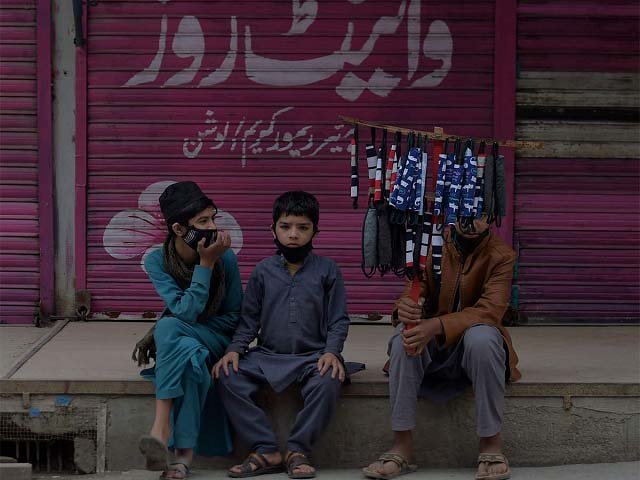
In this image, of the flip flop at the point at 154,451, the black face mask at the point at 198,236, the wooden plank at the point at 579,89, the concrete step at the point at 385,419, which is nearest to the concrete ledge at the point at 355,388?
the concrete step at the point at 385,419

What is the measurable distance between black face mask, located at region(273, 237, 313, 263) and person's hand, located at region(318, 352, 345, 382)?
515mm

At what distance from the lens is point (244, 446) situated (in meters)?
5.32

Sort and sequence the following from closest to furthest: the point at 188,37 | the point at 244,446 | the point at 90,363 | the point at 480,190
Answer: the point at 480,190 → the point at 244,446 → the point at 90,363 → the point at 188,37

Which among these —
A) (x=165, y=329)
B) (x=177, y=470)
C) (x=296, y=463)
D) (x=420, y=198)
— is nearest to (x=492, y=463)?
(x=296, y=463)

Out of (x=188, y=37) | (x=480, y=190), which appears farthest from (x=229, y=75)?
(x=480, y=190)

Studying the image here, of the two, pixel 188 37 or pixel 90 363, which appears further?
pixel 188 37

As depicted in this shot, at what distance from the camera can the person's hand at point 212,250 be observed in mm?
5137

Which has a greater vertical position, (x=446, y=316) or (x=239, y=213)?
(x=239, y=213)

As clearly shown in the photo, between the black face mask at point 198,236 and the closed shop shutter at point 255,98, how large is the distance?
192 cm

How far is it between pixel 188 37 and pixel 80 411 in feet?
8.90

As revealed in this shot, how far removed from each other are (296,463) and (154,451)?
26.4 inches

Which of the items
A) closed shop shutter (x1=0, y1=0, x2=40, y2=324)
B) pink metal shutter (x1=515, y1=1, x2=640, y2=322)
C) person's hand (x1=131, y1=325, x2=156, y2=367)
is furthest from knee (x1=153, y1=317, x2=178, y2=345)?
pink metal shutter (x1=515, y1=1, x2=640, y2=322)

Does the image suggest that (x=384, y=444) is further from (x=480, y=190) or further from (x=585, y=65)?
(x=585, y=65)

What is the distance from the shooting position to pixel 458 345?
16.9 feet
